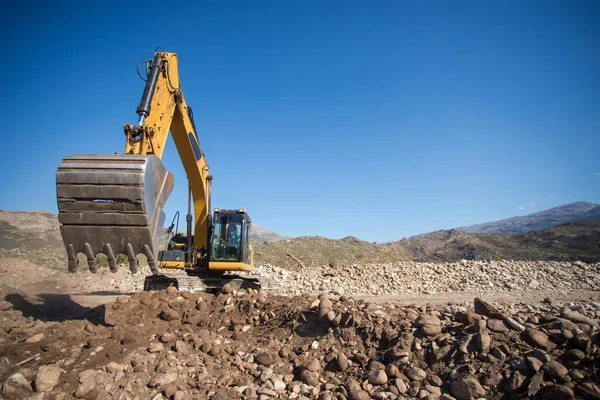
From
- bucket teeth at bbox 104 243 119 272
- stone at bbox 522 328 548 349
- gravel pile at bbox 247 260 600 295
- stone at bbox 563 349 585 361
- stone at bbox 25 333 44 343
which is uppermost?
bucket teeth at bbox 104 243 119 272

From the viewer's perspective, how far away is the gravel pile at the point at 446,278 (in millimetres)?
13375

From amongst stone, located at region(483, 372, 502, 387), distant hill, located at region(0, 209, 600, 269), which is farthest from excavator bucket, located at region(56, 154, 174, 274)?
distant hill, located at region(0, 209, 600, 269)

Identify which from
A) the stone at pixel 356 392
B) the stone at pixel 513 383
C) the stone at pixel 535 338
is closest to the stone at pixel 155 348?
the stone at pixel 356 392

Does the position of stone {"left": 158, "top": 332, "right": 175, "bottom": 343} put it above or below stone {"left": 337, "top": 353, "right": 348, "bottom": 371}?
above

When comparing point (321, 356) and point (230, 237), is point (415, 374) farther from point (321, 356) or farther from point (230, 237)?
point (230, 237)

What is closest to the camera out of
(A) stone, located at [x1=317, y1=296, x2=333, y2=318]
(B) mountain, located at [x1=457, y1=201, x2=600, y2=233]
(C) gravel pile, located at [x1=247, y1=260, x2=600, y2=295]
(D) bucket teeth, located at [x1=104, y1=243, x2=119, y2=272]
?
(D) bucket teeth, located at [x1=104, y1=243, x2=119, y2=272]

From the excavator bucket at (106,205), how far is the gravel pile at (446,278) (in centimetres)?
824

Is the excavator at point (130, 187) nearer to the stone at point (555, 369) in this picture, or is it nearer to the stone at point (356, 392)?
the stone at point (356, 392)

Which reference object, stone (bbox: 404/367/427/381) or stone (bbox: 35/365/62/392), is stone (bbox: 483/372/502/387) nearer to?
stone (bbox: 404/367/427/381)

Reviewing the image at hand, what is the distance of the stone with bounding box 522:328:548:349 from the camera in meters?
3.74

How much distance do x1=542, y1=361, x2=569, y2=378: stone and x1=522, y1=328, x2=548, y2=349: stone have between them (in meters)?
0.28

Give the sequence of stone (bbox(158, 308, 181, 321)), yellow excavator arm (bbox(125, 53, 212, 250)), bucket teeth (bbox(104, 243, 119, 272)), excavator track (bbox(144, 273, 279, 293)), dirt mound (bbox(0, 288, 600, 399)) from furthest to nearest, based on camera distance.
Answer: excavator track (bbox(144, 273, 279, 293)) < stone (bbox(158, 308, 181, 321)) < yellow excavator arm (bbox(125, 53, 212, 250)) < bucket teeth (bbox(104, 243, 119, 272)) < dirt mound (bbox(0, 288, 600, 399))

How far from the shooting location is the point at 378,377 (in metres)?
3.97

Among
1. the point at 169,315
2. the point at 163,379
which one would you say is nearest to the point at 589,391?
the point at 163,379
